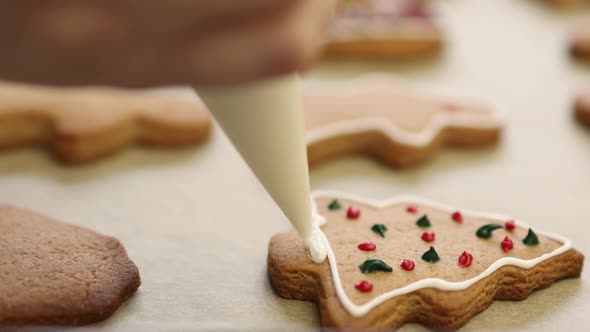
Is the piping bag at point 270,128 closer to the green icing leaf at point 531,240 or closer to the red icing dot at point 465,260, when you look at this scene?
the red icing dot at point 465,260

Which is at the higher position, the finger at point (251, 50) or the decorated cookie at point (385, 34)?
the finger at point (251, 50)

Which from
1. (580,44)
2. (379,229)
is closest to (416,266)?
(379,229)

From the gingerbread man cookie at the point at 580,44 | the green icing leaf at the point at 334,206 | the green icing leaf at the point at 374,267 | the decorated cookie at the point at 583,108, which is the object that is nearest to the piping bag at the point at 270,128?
the green icing leaf at the point at 374,267

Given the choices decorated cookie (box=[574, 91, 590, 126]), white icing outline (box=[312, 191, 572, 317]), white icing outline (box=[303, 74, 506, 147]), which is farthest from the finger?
decorated cookie (box=[574, 91, 590, 126])

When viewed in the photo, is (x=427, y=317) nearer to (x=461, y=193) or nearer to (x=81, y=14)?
(x=461, y=193)

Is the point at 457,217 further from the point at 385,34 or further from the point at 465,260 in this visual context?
the point at 385,34
